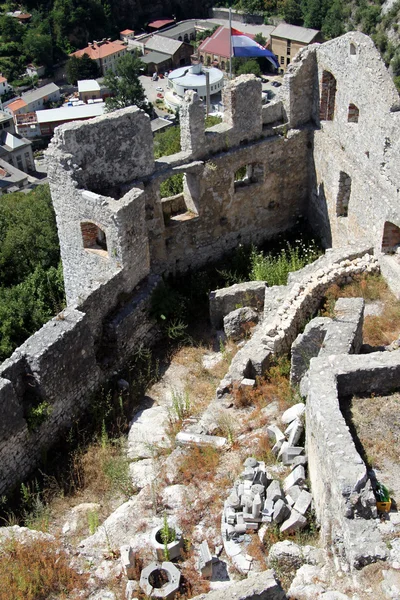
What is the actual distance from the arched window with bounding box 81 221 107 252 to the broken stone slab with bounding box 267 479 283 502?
22.5 feet

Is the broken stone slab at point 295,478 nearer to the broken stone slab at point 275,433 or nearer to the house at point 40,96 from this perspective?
the broken stone slab at point 275,433

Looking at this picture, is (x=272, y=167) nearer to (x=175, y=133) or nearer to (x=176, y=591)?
(x=175, y=133)

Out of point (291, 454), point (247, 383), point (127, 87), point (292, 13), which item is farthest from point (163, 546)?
point (292, 13)

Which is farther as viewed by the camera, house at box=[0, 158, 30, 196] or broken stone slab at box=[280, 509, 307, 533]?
house at box=[0, 158, 30, 196]

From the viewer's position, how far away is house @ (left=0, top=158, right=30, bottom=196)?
57281 mm

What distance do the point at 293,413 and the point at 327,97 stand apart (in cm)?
838

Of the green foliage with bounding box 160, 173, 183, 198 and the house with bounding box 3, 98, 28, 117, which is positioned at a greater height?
the green foliage with bounding box 160, 173, 183, 198

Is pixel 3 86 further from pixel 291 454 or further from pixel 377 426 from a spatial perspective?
pixel 377 426

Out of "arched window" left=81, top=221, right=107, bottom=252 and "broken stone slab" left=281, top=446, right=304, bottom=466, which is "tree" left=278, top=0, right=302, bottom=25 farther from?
"broken stone slab" left=281, top=446, right=304, bottom=466

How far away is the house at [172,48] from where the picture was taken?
274ft

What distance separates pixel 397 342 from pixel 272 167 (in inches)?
251

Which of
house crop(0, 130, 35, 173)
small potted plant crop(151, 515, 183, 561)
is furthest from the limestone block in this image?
house crop(0, 130, 35, 173)

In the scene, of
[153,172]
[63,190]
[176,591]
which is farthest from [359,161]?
[176,591]

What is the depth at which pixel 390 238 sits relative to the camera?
13.6 metres
